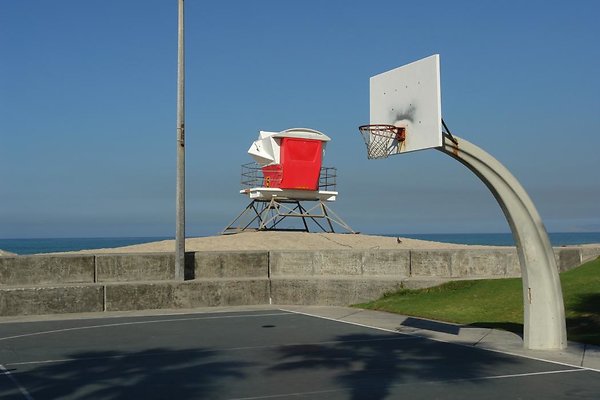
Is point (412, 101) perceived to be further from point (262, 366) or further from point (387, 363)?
point (262, 366)

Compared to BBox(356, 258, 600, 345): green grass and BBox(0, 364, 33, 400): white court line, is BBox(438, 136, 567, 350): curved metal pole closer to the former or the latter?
BBox(356, 258, 600, 345): green grass

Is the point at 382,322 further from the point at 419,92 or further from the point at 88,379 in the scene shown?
the point at 88,379

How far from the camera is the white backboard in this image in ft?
40.1

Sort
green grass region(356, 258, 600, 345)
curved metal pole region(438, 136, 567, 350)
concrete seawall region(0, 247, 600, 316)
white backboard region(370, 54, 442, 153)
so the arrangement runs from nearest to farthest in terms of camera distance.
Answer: curved metal pole region(438, 136, 567, 350) → white backboard region(370, 54, 442, 153) → green grass region(356, 258, 600, 345) → concrete seawall region(0, 247, 600, 316)

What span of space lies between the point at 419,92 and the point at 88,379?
735 cm

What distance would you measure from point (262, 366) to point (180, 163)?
33.0ft

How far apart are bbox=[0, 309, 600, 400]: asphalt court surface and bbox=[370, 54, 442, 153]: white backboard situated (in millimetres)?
3733

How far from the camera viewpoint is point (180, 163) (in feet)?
65.5

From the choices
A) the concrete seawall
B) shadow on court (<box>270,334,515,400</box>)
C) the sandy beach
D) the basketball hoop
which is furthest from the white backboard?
the sandy beach

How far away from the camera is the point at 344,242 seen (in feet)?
106

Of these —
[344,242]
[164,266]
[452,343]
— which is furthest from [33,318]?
[344,242]

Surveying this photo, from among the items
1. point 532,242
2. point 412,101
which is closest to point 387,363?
point 532,242

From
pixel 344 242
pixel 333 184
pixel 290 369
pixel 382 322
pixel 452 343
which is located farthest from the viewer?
pixel 333 184

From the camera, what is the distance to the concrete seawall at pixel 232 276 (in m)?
18.6
